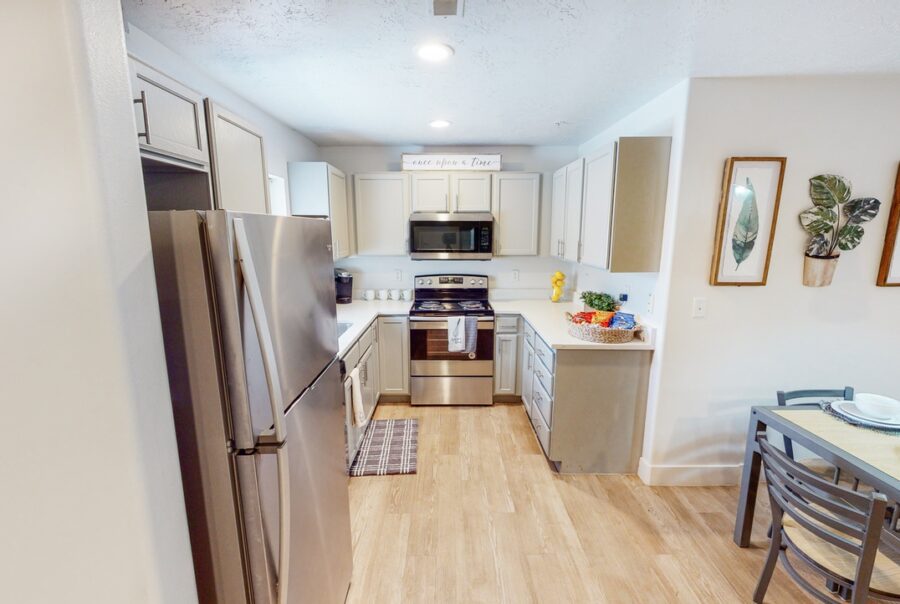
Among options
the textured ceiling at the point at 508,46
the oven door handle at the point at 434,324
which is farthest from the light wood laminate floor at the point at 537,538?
the textured ceiling at the point at 508,46

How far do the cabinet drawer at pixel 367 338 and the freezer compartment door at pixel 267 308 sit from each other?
1.45m

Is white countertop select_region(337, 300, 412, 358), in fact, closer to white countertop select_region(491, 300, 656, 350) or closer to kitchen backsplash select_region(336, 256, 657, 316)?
kitchen backsplash select_region(336, 256, 657, 316)

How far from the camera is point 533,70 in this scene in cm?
189

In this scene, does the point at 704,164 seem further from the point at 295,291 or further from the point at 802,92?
the point at 295,291

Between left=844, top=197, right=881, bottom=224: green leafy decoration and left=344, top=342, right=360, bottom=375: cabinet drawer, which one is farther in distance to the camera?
left=344, top=342, right=360, bottom=375: cabinet drawer

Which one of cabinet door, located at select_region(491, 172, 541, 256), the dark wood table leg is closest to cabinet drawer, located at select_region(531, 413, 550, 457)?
the dark wood table leg

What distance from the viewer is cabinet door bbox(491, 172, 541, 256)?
11.8 ft

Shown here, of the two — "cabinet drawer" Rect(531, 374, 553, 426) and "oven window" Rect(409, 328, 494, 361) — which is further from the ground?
"oven window" Rect(409, 328, 494, 361)

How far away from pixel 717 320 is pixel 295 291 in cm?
232

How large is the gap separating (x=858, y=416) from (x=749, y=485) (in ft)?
1.84

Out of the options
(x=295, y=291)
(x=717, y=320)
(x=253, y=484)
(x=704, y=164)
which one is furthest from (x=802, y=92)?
(x=253, y=484)

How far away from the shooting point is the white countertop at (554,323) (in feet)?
8.01

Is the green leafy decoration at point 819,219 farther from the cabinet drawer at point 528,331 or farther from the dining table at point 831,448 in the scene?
the cabinet drawer at point 528,331

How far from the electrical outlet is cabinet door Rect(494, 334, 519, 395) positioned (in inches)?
57.9
